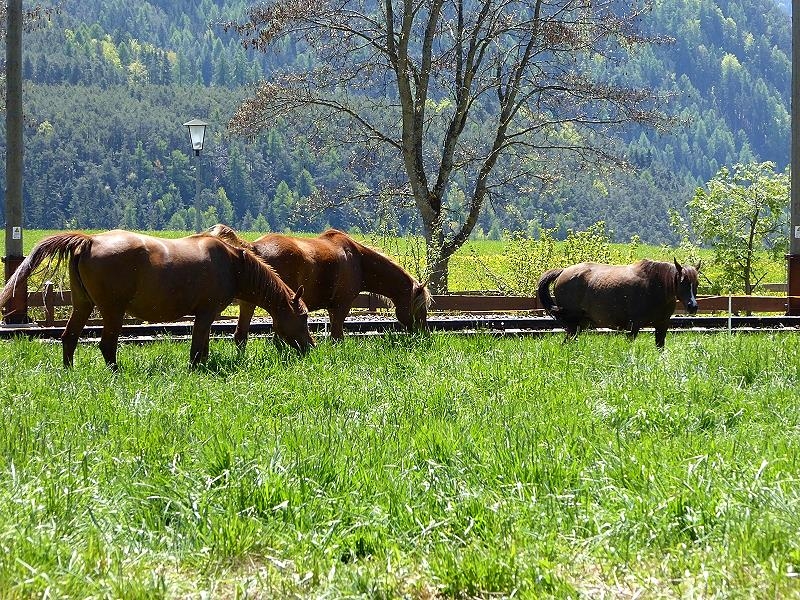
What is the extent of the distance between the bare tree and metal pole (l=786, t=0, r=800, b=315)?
15.1 feet

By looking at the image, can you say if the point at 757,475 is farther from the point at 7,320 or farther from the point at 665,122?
the point at 665,122

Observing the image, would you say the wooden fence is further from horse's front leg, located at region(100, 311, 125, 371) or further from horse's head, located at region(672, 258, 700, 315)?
horse's front leg, located at region(100, 311, 125, 371)

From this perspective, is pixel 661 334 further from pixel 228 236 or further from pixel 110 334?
pixel 110 334

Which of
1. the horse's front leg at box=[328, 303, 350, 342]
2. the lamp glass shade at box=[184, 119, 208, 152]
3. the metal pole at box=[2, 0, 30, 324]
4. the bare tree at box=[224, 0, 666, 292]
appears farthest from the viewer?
the bare tree at box=[224, 0, 666, 292]

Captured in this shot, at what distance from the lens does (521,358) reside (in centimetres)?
1027

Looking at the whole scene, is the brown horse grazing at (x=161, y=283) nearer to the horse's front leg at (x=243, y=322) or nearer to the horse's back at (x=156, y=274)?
the horse's back at (x=156, y=274)

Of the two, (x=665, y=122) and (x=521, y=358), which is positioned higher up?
(x=665, y=122)

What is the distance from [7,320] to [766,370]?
13782 millimetres

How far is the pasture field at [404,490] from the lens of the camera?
4160 mm

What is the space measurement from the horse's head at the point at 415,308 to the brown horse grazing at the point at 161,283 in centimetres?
301

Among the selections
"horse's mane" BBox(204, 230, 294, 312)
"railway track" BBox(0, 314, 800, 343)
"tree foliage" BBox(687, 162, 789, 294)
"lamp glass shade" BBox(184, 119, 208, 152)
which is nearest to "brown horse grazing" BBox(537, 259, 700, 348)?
"railway track" BBox(0, 314, 800, 343)

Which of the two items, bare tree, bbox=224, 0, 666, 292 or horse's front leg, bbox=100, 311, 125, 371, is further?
bare tree, bbox=224, 0, 666, 292

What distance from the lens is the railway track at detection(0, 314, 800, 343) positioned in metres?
16.0

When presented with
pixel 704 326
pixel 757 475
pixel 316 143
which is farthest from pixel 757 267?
pixel 757 475
